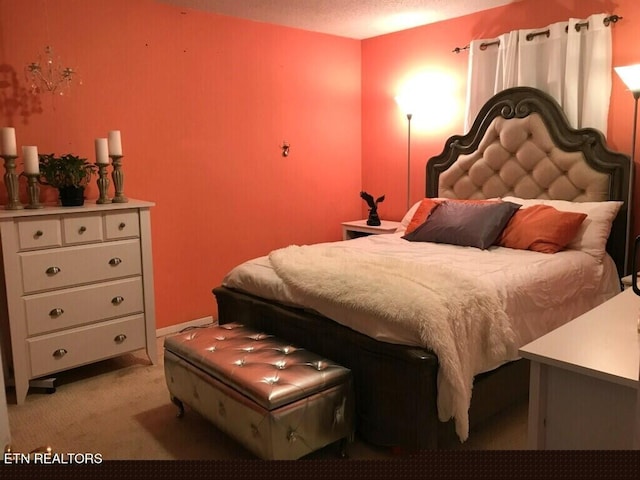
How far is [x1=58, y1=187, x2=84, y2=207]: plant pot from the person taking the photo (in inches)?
113

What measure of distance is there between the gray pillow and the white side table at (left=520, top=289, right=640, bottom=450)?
1.67 metres

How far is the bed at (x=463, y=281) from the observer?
205cm

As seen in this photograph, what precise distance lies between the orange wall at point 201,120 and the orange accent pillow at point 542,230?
1868 millimetres

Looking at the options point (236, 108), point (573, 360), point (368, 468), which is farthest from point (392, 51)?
point (368, 468)

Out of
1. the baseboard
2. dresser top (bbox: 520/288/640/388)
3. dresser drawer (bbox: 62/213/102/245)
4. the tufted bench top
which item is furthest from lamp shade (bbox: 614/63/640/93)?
the baseboard

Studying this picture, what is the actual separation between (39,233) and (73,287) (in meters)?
0.34

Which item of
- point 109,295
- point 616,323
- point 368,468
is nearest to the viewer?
point 368,468

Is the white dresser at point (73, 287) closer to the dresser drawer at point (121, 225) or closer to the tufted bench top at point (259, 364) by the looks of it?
the dresser drawer at point (121, 225)

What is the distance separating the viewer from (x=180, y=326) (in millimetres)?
3842

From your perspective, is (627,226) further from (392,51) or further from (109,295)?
(109,295)

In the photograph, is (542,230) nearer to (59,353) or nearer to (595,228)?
A: (595,228)

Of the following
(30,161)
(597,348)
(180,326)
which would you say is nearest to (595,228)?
(597,348)

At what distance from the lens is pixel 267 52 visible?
4109 mm

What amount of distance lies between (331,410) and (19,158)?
7.62 ft
